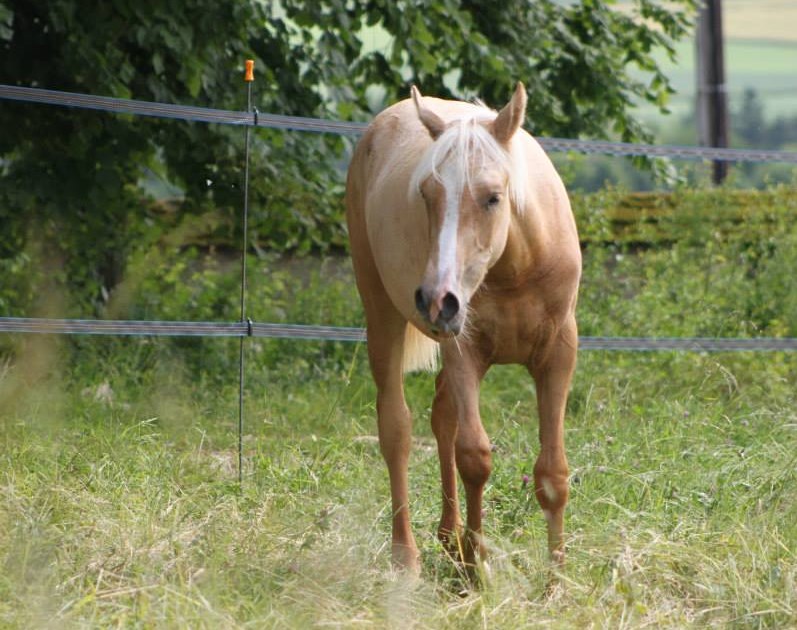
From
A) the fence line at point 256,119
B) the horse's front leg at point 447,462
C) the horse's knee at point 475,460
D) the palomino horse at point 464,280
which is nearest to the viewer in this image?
the palomino horse at point 464,280

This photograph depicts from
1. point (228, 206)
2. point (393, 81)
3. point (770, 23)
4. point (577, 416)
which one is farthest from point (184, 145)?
point (770, 23)

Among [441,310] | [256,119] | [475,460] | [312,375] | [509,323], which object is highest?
[256,119]

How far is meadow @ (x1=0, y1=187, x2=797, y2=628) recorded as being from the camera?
338 centimetres

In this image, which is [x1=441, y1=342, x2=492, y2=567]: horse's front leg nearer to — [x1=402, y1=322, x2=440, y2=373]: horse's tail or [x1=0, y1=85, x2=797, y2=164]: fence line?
[x1=402, y1=322, x2=440, y2=373]: horse's tail

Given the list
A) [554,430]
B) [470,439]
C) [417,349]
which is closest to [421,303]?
[470,439]

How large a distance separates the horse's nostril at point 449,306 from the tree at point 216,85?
3.21m

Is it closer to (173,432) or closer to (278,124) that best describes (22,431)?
(173,432)

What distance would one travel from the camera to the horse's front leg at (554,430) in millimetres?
3928

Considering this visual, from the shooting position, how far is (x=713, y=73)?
449 inches

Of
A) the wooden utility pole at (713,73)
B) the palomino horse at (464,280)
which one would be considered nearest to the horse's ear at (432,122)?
the palomino horse at (464,280)

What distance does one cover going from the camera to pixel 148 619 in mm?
3111

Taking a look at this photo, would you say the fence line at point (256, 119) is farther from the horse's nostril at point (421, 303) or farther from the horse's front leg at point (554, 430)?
the horse's nostril at point (421, 303)

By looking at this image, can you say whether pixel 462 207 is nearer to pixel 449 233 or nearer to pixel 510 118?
pixel 449 233

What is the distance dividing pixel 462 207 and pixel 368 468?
195 centimetres
